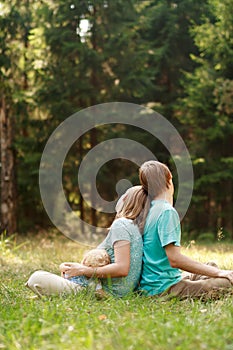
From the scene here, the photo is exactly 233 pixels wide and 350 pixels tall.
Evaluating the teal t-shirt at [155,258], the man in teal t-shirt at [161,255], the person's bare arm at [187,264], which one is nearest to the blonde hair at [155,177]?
the man in teal t-shirt at [161,255]

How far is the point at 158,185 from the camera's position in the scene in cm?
439

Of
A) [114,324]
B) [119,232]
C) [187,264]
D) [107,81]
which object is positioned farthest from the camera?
[107,81]

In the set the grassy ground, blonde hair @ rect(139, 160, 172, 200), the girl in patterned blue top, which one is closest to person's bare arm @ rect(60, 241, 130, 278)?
the girl in patterned blue top

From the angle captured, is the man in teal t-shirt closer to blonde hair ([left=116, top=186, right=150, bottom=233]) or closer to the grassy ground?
blonde hair ([left=116, top=186, right=150, bottom=233])

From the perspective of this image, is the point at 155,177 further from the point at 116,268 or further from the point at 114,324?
the point at 114,324

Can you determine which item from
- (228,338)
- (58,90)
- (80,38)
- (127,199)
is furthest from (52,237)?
(228,338)

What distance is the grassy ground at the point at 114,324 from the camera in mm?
2816

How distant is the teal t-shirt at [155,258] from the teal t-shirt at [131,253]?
0.06m

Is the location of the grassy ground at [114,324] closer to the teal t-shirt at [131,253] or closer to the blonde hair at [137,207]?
the teal t-shirt at [131,253]

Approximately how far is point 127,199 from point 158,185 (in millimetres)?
297

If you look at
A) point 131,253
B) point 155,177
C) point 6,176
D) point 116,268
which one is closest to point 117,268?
point 116,268

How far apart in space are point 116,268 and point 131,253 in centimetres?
21

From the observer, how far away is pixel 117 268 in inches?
165

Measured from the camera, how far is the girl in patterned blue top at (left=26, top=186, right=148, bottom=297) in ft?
13.8
